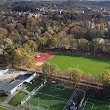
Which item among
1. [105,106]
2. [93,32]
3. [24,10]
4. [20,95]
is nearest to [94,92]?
[105,106]

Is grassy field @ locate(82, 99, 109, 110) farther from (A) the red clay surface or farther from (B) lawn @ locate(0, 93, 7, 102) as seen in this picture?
(A) the red clay surface

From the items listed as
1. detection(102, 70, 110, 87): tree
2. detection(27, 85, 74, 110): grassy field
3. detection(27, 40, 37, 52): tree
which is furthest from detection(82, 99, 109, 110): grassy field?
detection(27, 40, 37, 52): tree

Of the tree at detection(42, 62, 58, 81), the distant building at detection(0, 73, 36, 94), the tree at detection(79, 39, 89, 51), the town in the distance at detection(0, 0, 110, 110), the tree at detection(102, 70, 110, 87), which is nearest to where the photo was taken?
the town in the distance at detection(0, 0, 110, 110)

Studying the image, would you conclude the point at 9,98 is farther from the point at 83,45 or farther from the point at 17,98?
the point at 83,45

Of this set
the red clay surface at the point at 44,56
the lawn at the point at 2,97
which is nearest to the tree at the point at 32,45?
the red clay surface at the point at 44,56

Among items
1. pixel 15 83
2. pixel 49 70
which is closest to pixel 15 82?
pixel 15 83

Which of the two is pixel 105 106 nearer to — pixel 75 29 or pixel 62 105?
pixel 62 105

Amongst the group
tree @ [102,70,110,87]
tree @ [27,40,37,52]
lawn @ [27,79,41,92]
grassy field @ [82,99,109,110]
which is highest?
tree @ [27,40,37,52]
